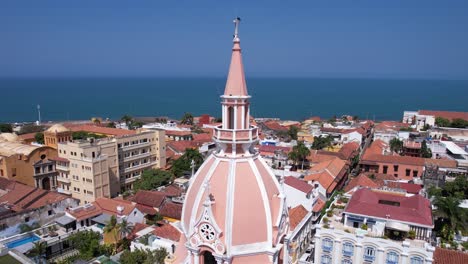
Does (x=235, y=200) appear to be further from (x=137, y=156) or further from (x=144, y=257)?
(x=137, y=156)

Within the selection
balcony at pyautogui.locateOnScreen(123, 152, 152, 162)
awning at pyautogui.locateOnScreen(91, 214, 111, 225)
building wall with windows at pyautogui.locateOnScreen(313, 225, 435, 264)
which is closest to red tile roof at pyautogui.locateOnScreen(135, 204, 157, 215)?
awning at pyautogui.locateOnScreen(91, 214, 111, 225)

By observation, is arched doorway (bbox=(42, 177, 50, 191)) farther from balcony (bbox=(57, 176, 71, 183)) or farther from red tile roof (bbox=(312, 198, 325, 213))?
red tile roof (bbox=(312, 198, 325, 213))

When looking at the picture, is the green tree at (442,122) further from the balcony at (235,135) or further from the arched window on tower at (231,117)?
the arched window on tower at (231,117)

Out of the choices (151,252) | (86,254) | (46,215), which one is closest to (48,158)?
(46,215)

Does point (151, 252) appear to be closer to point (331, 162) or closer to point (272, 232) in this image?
point (272, 232)

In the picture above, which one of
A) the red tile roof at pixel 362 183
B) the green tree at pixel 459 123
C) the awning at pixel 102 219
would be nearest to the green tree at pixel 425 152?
the red tile roof at pixel 362 183

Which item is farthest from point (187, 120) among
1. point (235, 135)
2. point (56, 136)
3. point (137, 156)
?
point (235, 135)
